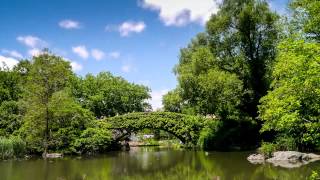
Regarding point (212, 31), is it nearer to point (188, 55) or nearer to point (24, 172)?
point (188, 55)

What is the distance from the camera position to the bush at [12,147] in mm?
29828

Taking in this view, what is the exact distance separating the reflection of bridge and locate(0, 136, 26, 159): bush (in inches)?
383

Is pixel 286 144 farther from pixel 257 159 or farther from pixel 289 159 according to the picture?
pixel 289 159

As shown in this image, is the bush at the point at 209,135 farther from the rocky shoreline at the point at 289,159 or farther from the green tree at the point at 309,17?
the green tree at the point at 309,17

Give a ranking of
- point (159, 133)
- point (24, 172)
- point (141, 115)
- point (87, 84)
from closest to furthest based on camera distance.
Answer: point (24, 172)
point (141, 115)
point (87, 84)
point (159, 133)

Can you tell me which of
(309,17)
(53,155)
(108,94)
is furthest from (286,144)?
(108,94)

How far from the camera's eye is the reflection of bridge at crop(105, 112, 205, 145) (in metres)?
39.6

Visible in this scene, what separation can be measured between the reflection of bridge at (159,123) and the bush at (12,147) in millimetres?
9728

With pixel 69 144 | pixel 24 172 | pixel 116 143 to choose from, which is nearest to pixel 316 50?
pixel 24 172

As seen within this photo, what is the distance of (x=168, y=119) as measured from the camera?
40.2 m

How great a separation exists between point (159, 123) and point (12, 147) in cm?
1430

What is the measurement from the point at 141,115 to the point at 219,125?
7831mm

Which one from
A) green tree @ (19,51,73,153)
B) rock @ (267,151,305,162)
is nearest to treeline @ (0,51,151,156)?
green tree @ (19,51,73,153)

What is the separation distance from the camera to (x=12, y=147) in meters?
30.7
